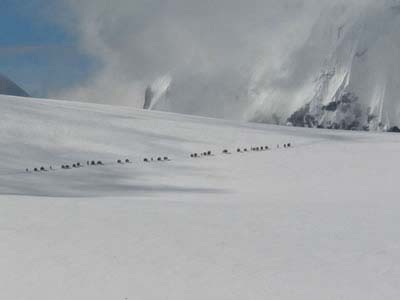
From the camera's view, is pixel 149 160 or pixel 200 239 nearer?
pixel 200 239

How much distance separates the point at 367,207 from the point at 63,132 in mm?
28347

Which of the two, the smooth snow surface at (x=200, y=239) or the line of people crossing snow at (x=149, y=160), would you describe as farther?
the line of people crossing snow at (x=149, y=160)

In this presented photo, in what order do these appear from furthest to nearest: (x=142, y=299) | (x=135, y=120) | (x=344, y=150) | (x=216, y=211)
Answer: (x=135, y=120), (x=344, y=150), (x=216, y=211), (x=142, y=299)

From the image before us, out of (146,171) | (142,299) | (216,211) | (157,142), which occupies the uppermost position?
(157,142)

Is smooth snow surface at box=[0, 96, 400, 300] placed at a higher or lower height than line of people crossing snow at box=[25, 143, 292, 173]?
lower

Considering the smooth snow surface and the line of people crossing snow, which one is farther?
the line of people crossing snow

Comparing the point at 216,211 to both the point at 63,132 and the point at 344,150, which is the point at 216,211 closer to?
the point at 344,150

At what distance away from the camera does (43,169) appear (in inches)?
1202

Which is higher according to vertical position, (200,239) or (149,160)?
(149,160)

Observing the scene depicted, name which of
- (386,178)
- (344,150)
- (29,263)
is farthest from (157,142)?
(29,263)

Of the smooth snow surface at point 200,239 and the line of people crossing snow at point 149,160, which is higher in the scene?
the line of people crossing snow at point 149,160

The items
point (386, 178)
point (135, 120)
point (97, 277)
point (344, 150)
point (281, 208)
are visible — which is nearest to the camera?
point (97, 277)

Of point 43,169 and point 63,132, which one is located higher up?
point 63,132

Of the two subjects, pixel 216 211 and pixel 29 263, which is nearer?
pixel 29 263
